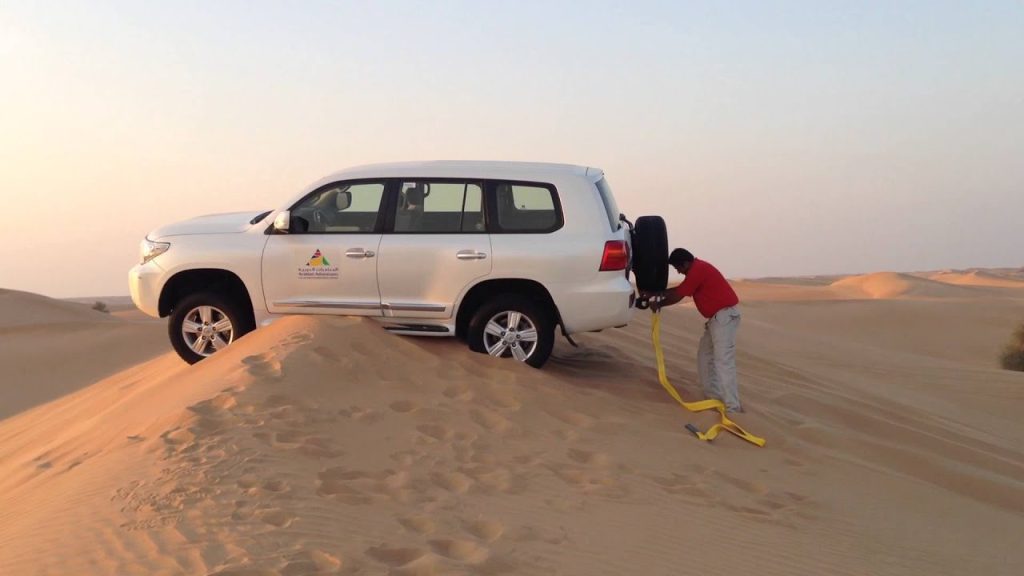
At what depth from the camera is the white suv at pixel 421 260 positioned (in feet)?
25.5

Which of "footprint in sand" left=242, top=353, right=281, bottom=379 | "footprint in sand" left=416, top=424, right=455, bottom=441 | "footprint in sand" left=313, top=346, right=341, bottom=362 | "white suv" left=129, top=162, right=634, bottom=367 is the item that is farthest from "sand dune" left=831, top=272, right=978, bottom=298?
"footprint in sand" left=242, top=353, right=281, bottom=379

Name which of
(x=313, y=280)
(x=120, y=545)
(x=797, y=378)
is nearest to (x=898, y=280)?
(x=797, y=378)

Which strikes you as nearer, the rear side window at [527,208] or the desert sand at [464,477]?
the desert sand at [464,477]

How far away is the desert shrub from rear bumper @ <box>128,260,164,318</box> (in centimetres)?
1935

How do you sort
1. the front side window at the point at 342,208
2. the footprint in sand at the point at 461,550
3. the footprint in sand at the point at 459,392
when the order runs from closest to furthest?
1. the footprint in sand at the point at 461,550
2. the footprint in sand at the point at 459,392
3. the front side window at the point at 342,208

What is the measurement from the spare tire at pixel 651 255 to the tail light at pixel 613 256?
2.01 feet

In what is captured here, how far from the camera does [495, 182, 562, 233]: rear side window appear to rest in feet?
26.0

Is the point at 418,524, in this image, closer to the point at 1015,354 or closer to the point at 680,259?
the point at 680,259

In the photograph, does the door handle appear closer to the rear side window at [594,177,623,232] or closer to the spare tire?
the rear side window at [594,177,623,232]

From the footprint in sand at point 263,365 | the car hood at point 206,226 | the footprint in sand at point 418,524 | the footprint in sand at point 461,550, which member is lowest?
the footprint in sand at point 461,550

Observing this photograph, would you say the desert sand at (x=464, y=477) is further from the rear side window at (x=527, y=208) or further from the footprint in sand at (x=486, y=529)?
the rear side window at (x=527, y=208)

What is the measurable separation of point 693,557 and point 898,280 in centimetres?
4513

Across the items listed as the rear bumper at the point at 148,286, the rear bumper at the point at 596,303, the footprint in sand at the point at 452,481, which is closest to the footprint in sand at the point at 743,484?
the rear bumper at the point at 596,303

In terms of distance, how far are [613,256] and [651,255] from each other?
2.49 feet
